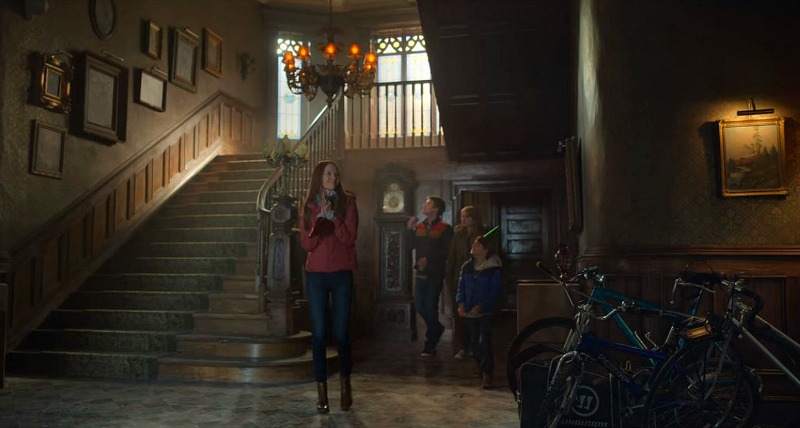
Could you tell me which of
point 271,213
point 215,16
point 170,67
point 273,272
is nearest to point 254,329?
point 273,272

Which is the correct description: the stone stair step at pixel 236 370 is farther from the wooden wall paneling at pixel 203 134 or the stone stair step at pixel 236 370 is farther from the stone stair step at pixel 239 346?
the wooden wall paneling at pixel 203 134

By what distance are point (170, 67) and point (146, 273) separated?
3.07 meters

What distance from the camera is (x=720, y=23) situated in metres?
3.97

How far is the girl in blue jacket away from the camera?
4750mm

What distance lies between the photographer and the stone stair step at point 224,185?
811cm

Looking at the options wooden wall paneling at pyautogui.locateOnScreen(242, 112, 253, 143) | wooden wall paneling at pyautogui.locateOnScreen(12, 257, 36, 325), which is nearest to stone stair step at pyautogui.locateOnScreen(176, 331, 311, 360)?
wooden wall paneling at pyautogui.locateOnScreen(12, 257, 36, 325)

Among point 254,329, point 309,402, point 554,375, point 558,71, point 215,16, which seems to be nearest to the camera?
point 554,375

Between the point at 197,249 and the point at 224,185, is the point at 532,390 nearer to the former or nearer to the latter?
the point at 197,249

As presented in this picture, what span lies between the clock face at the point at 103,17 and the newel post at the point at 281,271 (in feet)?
10.4

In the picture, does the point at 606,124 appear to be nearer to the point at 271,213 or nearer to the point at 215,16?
the point at 271,213

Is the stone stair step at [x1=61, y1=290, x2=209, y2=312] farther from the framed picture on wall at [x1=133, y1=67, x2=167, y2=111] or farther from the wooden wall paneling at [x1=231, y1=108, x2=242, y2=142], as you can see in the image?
the wooden wall paneling at [x1=231, y1=108, x2=242, y2=142]

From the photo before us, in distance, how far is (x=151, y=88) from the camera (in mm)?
7785

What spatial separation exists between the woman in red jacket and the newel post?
157 centimetres

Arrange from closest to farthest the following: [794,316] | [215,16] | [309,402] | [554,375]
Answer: [554,375] < [794,316] < [309,402] < [215,16]
